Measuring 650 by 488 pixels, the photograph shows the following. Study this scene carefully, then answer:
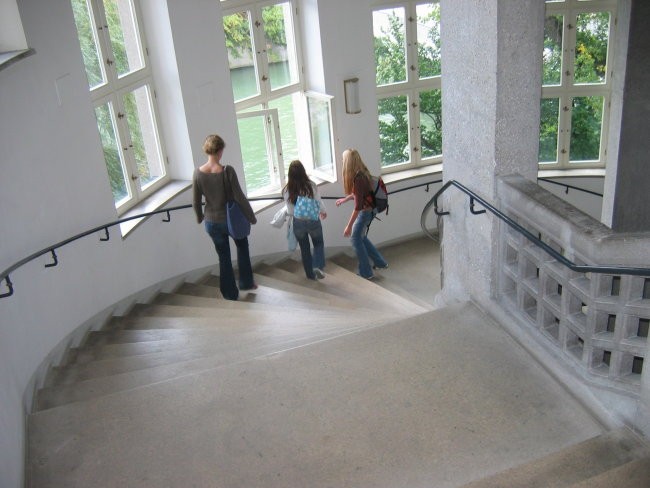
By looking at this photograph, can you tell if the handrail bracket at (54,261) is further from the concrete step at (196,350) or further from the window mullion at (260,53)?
the window mullion at (260,53)

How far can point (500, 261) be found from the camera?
14.0ft

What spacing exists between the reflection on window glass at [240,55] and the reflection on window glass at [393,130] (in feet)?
6.66

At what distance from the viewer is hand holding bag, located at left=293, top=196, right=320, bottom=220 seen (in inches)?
264

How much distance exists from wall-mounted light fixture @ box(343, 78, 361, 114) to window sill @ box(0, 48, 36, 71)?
436 centimetres

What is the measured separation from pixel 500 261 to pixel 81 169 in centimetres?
362

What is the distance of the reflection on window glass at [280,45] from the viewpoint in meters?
8.48

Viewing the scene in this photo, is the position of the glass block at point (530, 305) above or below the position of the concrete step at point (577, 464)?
above

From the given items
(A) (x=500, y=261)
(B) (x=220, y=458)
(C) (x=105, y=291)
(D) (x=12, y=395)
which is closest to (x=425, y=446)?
(B) (x=220, y=458)

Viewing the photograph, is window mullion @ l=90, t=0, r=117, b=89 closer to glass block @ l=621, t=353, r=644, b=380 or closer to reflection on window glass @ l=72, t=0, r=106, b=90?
reflection on window glass @ l=72, t=0, r=106, b=90

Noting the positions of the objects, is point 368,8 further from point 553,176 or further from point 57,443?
point 57,443

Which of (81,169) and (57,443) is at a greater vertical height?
(81,169)

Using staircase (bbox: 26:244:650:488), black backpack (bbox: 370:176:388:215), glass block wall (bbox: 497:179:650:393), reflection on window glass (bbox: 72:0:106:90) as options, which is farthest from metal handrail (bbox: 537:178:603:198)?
reflection on window glass (bbox: 72:0:106:90)

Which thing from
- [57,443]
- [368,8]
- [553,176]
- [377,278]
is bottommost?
[377,278]

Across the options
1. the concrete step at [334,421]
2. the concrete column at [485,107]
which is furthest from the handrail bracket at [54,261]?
the concrete column at [485,107]
